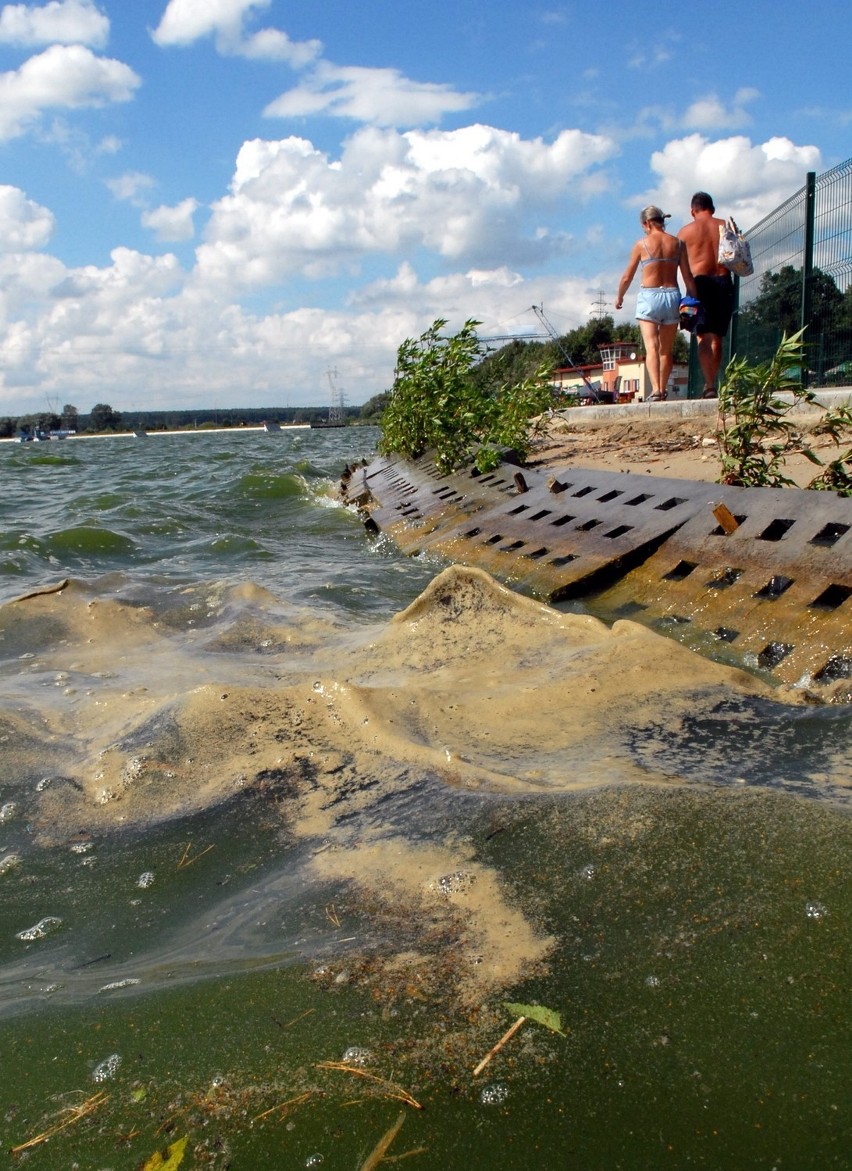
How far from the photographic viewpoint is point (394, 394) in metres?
14.8

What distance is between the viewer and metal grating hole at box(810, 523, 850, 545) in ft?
13.6

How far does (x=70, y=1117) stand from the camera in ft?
5.02

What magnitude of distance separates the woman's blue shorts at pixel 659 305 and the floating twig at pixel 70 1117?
369 inches

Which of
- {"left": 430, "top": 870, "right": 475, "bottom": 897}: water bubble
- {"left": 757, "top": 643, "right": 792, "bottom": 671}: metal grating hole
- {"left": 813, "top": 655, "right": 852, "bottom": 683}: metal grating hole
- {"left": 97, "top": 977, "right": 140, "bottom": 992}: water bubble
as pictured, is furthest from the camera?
{"left": 757, "top": 643, "right": 792, "bottom": 671}: metal grating hole

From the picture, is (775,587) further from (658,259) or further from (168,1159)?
(658,259)

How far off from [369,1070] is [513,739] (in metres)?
1.48

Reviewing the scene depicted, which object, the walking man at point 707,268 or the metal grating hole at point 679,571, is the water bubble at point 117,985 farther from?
the walking man at point 707,268

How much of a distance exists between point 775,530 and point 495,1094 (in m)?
3.61

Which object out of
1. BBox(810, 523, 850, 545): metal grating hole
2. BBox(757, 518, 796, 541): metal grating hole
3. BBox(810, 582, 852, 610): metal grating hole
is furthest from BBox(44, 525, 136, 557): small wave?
BBox(810, 582, 852, 610): metal grating hole

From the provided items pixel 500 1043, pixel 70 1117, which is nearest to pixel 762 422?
pixel 500 1043

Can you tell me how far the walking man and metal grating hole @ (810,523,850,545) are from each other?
6.06 m

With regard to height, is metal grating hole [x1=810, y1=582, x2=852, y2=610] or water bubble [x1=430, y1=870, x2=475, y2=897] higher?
metal grating hole [x1=810, y1=582, x2=852, y2=610]

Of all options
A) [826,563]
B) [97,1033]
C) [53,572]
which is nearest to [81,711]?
[97,1033]

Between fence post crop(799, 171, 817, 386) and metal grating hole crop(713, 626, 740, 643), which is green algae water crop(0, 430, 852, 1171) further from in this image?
fence post crop(799, 171, 817, 386)
